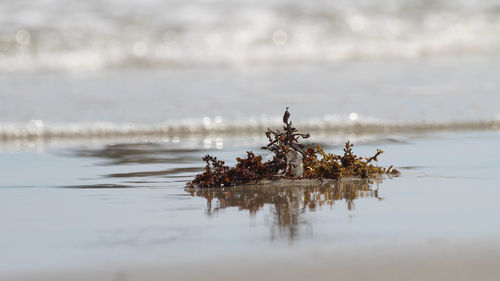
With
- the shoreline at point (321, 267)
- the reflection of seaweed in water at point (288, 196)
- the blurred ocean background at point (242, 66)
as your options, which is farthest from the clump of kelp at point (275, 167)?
the blurred ocean background at point (242, 66)

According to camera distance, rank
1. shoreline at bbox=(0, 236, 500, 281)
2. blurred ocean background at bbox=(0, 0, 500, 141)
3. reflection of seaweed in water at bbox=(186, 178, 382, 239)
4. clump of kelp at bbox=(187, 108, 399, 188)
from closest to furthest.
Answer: shoreline at bbox=(0, 236, 500, 281) → reflection of seaweed in water at bbox=(186, 178, 382, 239) → clump of kelp at bbox=(187, 108, 399, 188) → blurred ocean background at bbox=(0, 0, 500, 141)

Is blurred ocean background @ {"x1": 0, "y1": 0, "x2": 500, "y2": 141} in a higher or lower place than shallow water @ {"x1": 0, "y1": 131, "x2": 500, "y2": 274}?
higher

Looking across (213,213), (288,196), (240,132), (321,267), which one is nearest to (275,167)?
(288,196)

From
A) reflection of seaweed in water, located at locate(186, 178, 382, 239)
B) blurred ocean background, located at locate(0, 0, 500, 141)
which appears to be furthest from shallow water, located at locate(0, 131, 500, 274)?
blurred ocean background, located at locate(0, 0, 500, 141)

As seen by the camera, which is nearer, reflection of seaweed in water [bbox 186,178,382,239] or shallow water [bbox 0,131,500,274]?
shallow water [bbox 0,131,500,274]

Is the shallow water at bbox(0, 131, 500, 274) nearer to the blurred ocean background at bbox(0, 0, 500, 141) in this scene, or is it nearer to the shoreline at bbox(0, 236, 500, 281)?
the shoreline at bbox(0, 236, 500, 281)

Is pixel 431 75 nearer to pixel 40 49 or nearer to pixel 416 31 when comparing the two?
pixel 416 31

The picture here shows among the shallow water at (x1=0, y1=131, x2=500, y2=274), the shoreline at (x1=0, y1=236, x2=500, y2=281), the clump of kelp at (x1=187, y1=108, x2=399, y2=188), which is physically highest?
the clump of kelp at (x1=187, y1=108, x2=399, y2=188)
